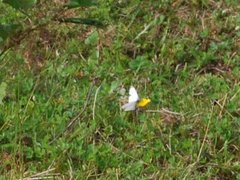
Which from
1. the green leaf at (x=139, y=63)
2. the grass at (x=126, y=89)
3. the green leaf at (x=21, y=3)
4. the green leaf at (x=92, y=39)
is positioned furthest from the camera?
the green leaf at (x=92, y=39)

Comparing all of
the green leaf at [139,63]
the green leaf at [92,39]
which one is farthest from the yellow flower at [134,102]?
the green leaf at [92,39]

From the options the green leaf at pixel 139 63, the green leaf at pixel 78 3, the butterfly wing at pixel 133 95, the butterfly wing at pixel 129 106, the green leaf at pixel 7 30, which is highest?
the green leaf at pixel 78 3

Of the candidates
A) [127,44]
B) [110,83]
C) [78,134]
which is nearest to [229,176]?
[78,134]

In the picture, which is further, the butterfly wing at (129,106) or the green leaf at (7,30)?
the butterfly wing at (129,106)

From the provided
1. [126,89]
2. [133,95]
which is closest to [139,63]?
[126,89]

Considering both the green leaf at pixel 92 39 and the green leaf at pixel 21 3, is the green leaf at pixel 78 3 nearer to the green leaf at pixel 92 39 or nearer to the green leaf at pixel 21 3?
the green leaf at pixel 21 3

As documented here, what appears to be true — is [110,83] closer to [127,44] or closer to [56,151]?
[127,44]

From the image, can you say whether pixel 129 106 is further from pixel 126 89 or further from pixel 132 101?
pixel 126 89
